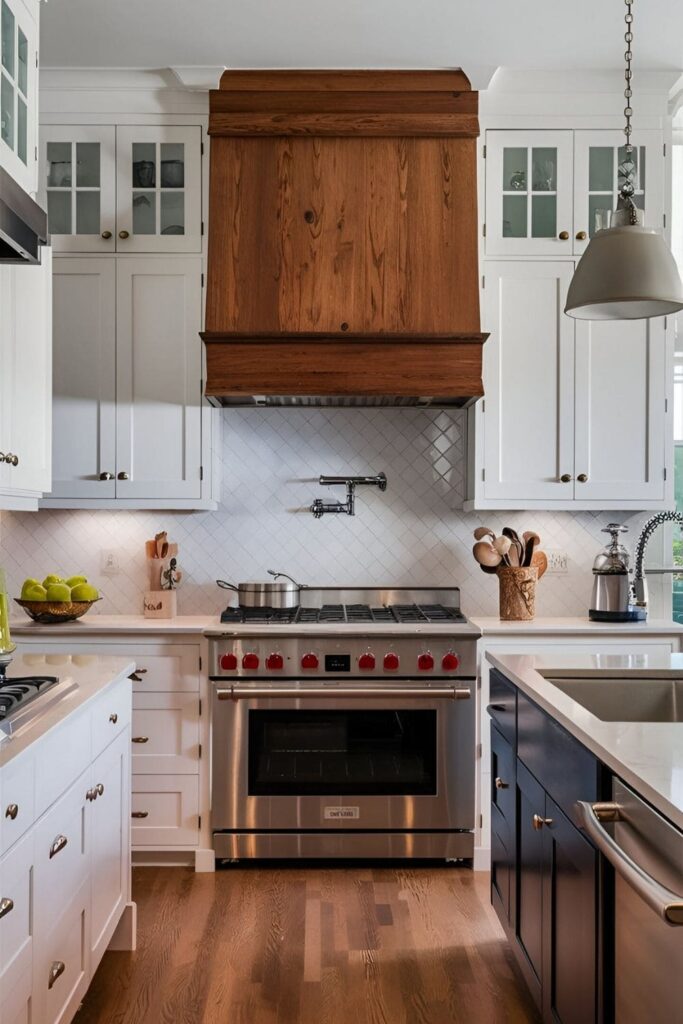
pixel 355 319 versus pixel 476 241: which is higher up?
pixel 476 241

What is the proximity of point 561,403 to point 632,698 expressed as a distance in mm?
1679

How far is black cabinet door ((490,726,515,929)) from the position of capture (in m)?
2.44

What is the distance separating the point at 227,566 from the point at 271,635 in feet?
2.13

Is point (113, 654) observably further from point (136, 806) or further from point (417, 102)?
point (417, 102)

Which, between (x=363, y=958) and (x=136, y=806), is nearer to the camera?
(x=363, y=958)

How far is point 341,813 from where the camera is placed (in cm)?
343

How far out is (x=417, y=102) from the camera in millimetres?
3502

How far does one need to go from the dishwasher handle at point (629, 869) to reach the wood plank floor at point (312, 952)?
1.18m

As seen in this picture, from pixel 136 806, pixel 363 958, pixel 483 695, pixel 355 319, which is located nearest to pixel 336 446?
pixel 355 319

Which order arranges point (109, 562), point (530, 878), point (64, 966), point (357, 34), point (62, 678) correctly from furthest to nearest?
1. point (109, 562)
2. point (357, 34)
3. point (62, 678)
4. point (530, 878)
5. point (64, 966)

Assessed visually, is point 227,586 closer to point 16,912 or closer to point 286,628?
point 286,628

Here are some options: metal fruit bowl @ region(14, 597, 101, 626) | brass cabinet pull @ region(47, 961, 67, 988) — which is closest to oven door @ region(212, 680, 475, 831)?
metal fruit bowl @ region(14, 597, 101, 626)

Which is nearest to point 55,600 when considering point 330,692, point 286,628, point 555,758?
point 286,628

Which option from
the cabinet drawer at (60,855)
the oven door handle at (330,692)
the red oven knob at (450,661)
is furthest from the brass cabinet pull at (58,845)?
the red oven knob at (450,661)
